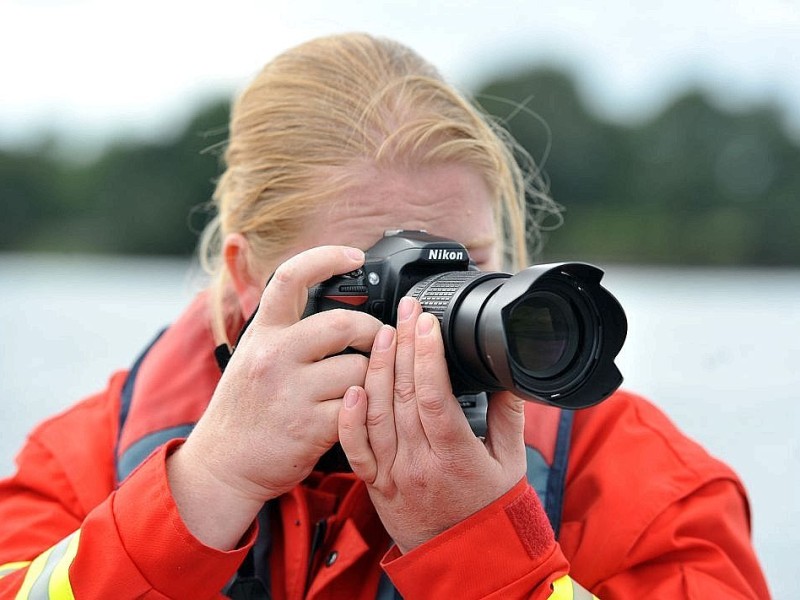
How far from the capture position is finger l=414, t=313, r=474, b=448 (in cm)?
103

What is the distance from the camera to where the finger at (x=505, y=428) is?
3.66 ft

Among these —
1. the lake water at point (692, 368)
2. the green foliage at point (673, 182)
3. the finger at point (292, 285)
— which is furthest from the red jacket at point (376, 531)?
the green foliage at point (673, 182)

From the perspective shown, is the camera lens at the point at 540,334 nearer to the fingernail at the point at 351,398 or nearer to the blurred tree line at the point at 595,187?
the fingernail at the point at 351,398

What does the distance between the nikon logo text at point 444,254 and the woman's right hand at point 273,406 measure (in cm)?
12

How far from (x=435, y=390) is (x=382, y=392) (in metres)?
0.08

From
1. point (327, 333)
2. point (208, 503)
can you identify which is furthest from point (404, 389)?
point (208, 503)

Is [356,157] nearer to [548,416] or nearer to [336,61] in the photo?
[336,61]

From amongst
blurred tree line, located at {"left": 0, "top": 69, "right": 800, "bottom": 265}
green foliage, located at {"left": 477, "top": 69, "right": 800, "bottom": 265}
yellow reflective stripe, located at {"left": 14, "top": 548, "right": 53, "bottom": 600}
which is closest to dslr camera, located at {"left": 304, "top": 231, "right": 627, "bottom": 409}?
yellow reflective stripe, located at {"left": 14, "top": 548, "right": 53, "bottom": 600}

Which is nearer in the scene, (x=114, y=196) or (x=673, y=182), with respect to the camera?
(x=673, y=182)

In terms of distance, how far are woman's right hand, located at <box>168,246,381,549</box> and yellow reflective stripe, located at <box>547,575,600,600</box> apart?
0.30m

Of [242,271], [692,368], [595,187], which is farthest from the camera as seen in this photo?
[595,187]

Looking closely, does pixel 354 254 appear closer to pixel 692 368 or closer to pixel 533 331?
pixel 533 331

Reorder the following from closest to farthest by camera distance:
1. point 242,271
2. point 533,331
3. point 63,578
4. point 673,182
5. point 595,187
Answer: point 533,331 → point 63,578 → point 242,271 → point 673,182 → point 595,187

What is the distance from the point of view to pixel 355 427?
108 centimetres
